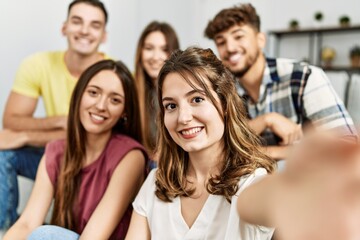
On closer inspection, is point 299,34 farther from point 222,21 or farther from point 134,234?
point 134,234

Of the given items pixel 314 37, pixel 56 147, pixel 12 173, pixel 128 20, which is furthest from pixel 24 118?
pixel 314 37

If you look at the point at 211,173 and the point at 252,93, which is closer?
the point at 211,173

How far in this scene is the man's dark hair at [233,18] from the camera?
1.77 metres

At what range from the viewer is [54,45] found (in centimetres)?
291

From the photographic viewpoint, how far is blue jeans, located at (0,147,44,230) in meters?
1.75

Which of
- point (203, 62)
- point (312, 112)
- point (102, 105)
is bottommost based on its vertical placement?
point (312, 112)

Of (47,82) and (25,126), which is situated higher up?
(47,82)

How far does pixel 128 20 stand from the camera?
11.5ft

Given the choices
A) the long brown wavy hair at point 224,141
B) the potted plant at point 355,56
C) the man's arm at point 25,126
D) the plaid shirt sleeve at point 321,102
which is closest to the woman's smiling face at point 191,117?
the long brown wavy hair at point 224,141

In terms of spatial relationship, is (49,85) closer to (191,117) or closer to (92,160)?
(92,160)

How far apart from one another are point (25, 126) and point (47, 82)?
268 mm

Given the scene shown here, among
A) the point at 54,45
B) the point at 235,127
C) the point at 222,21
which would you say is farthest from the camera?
the point at 54,45

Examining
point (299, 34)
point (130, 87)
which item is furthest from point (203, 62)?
point (299, 34)

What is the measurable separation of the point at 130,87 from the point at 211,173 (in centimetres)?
52
